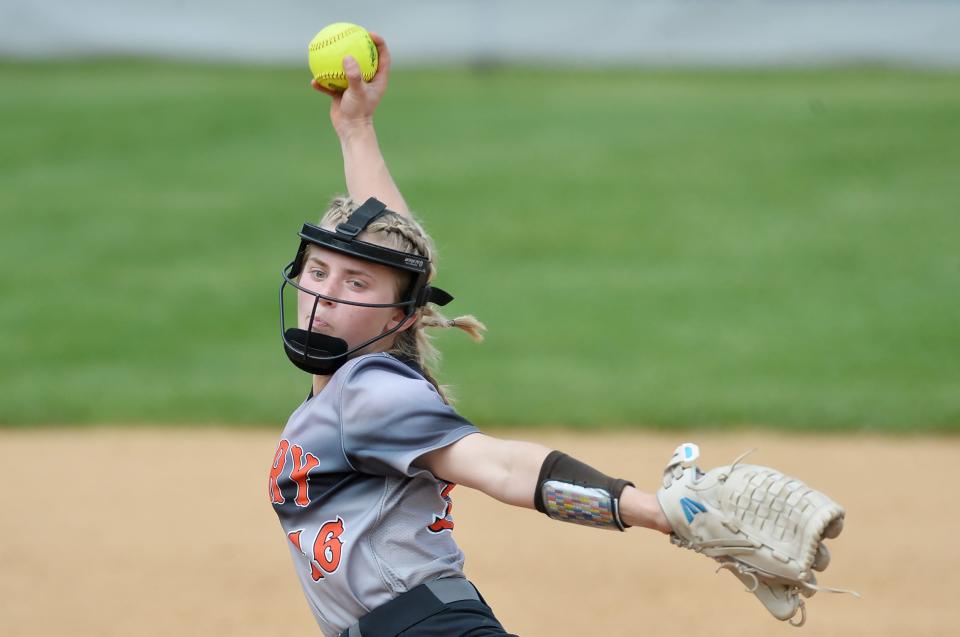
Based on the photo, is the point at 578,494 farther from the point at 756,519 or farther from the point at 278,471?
the point at 278,471

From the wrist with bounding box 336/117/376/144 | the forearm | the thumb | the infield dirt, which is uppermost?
the thumb

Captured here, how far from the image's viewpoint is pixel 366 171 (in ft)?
13.0

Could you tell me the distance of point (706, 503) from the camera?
2.68 m

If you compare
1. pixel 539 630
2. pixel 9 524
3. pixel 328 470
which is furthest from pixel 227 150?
pixel 328 470

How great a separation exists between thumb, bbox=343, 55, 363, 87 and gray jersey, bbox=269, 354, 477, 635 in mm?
1131

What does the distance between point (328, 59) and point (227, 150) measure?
40.4ft

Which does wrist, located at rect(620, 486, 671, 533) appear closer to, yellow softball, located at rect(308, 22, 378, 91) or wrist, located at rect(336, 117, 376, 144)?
wrist, located at rect(336, 117, 376, 144)

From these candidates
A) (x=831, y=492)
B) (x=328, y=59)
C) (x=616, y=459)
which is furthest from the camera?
(x=616, y=459)

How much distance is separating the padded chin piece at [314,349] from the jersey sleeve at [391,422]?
0.11 meters

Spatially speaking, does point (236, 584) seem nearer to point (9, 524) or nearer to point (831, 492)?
point (9, 524)

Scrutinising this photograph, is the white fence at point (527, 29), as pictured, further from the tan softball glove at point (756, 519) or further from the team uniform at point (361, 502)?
the tan softball glove at point (756, 519)

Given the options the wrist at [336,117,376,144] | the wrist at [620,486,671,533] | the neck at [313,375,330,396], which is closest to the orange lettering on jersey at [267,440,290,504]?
the neck at [313,375,330,396]

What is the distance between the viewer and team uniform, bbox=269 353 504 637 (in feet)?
9.93

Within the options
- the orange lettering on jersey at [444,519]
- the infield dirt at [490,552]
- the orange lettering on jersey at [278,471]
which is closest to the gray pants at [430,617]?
the orange lettering on jersey at [444,519]
